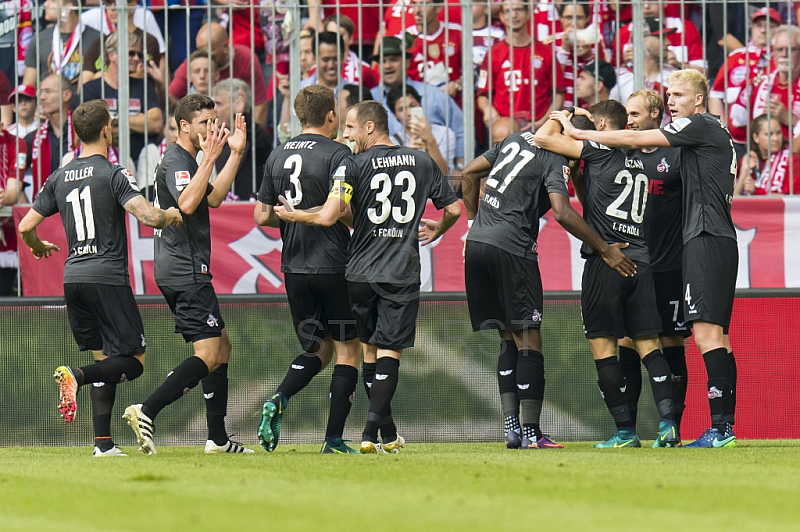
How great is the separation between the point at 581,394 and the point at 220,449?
8.74 feet

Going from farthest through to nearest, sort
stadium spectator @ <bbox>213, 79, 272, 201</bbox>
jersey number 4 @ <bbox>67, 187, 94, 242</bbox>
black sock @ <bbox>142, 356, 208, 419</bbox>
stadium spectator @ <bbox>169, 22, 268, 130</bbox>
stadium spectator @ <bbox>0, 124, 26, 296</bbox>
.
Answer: stadium spectator @ <bbox>169, 22, 268, 130</bbox>
stadium spectator @ <bbox>213, 79, 272, 201</bbox>
stadium spectator @ <bbox>0, 124, 26, 296</bbox>
jersey number 4 @ <bbox>67, 187, 94, 242</bbox>
black sock @ <bbox>142, 356, 208, 419</bbox>

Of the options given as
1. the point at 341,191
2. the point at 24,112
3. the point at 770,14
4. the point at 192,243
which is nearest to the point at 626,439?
the point at 341,191

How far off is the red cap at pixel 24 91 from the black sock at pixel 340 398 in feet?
14.5

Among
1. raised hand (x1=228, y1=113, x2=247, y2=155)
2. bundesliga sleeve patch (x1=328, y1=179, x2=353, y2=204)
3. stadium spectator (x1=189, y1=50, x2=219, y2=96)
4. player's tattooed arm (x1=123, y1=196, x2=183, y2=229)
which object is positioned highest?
stadium spectator (x1=189, y1=50, x2=219, y2=96)

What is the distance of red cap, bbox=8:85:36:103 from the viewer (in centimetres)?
1027

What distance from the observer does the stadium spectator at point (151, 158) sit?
10.2 metres

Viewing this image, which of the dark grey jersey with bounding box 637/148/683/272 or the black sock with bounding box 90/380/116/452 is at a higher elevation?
the dark grey jersey with bounding box 637/148/683/272

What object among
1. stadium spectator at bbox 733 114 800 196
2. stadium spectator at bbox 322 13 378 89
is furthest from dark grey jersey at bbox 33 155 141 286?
stadium spectator at bbox 733 114 800 196

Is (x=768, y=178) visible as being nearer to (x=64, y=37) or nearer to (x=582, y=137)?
(x=582, y=137)

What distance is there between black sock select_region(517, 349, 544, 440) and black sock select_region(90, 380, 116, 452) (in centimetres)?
240

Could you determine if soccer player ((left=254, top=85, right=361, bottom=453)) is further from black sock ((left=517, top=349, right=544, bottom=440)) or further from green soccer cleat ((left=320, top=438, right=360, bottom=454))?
black sock ((left=517, top=349, right=544, bottom=440))

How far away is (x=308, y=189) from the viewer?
24.1 ft

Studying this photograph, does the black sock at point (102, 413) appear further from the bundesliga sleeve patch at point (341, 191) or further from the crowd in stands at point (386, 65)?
the crowd in stands at point (386, 65)

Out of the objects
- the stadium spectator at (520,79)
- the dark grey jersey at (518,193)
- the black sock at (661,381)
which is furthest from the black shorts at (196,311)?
the stadium spectator at (520,79)
